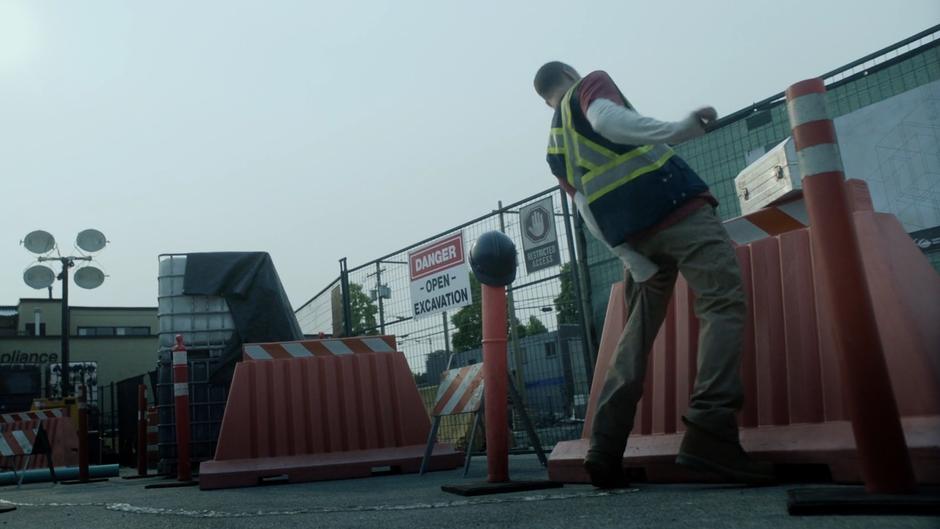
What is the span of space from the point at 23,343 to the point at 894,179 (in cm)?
3816

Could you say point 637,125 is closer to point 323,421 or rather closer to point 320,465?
point 320,465

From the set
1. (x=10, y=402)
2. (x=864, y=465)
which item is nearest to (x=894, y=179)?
(x=864, y=465)

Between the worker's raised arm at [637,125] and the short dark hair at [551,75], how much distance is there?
1.65ft

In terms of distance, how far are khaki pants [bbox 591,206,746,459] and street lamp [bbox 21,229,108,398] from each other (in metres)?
16.8

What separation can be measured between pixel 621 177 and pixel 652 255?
36cm

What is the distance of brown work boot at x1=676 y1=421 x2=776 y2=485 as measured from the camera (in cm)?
311

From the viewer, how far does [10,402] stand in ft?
102

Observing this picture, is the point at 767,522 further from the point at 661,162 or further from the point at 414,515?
the point at 661,162

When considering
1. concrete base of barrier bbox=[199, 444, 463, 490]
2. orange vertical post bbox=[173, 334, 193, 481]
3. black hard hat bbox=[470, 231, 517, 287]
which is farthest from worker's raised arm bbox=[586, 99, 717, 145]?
orange vertical post bbox=[173, 334, 193, 481]

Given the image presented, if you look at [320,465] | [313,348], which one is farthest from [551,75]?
[313,348]

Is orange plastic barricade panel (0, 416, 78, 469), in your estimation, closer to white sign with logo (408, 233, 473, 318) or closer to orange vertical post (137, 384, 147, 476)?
orange vertical post (137, 384, 147, 476)

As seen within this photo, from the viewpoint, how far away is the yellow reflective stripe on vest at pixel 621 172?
356 cm

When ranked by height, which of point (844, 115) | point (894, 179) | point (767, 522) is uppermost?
point (844, 115)

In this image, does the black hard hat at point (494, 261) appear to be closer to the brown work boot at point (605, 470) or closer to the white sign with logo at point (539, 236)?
the brown work boot at point (605, 470)
